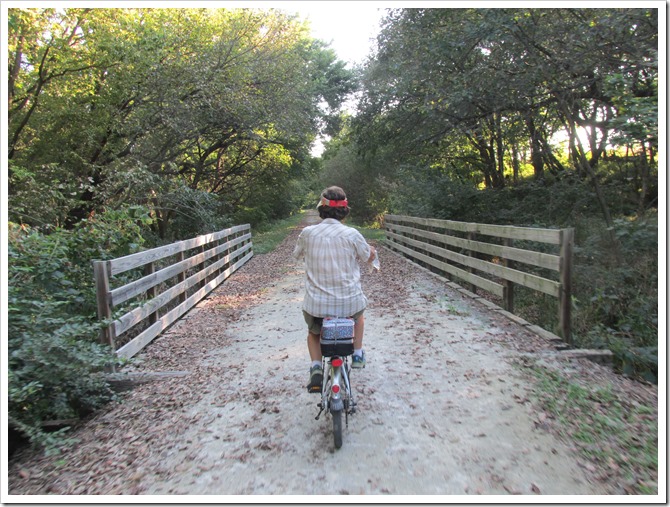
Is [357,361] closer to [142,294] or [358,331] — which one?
[358,331]

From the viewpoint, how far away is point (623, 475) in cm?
250

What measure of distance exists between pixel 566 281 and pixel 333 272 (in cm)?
279

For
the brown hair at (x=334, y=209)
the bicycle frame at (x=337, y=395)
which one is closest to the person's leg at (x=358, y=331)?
the bicycle frame at (x=337, y=395)

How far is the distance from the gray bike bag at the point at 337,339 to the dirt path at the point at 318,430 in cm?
59

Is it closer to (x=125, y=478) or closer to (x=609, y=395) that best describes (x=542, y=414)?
(x=609, y=395)

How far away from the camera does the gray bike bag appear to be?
2969 millimetres

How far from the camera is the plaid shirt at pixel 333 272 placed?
10.7 feet

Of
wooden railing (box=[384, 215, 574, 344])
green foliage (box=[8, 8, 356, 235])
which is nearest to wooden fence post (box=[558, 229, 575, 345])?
wooden railing (box=[384, 215, 574, 344])

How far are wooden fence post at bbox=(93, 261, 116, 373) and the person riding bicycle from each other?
2008 mm

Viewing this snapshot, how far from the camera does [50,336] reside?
3.52 m

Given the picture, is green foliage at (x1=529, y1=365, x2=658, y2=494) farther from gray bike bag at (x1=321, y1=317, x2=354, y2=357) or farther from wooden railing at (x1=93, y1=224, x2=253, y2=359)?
wooden railing at (x1=93, y1=224, x2=253, y2=359)

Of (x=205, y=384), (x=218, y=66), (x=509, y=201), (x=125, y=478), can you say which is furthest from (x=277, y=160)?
(x=125, y=478)

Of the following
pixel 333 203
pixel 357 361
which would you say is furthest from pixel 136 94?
pixel 357 361

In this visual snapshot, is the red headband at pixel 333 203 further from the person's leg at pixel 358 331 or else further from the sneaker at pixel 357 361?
the sneaker at pixel 357 361
